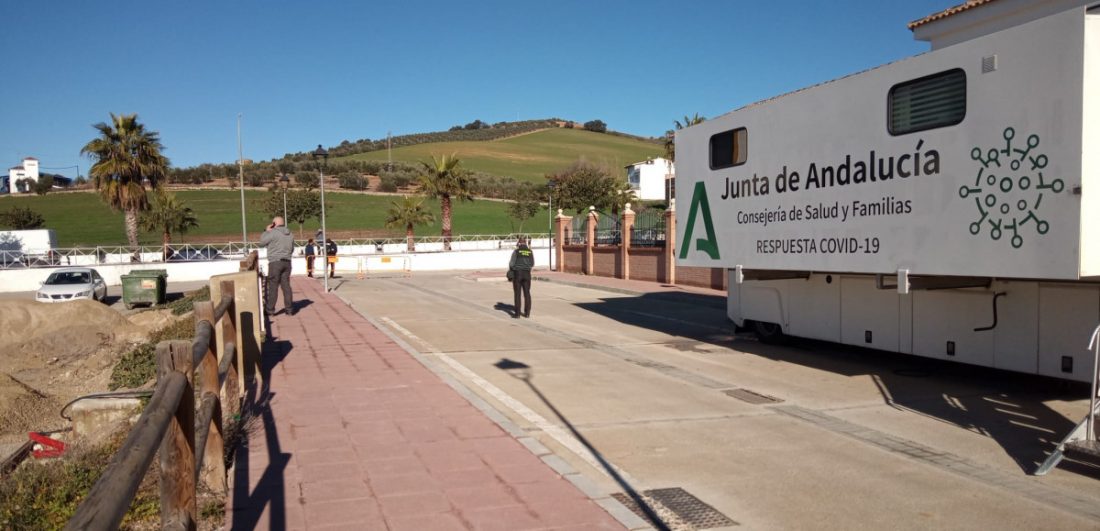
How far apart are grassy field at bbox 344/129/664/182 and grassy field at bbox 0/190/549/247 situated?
24.8m

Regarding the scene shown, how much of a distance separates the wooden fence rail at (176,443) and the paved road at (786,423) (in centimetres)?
255

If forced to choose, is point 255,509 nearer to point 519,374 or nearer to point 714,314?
point 519,374

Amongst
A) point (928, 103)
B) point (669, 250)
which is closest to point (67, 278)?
point (669, 250)

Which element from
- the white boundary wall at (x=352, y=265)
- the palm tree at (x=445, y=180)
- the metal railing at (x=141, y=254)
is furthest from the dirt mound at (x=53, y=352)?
the palm tree at (x=445, y=180)

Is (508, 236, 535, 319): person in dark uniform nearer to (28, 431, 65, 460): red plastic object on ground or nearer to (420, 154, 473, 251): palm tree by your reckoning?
(28, 431, 65, 460): red plastic object on ground

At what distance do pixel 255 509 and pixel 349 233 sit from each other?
57.0 m

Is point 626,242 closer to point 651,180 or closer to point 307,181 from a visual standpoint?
point 307,181

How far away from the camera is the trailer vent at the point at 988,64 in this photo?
23.2 feet

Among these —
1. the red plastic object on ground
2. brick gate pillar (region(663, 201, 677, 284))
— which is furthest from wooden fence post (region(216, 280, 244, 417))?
brick gate pillar (region(663, 201, 677, 284))

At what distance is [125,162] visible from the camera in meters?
40.3

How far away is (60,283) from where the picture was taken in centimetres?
2681

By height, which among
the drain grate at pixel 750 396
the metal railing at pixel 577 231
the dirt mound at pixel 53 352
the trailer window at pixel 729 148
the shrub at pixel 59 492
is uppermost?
the trailer window at pixel 729 148

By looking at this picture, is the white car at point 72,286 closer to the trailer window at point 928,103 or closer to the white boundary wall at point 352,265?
the white boundary wall at point 352,265

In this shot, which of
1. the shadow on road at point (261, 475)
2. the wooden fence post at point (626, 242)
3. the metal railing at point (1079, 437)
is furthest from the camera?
the wooden fence post at point (626, 242)
